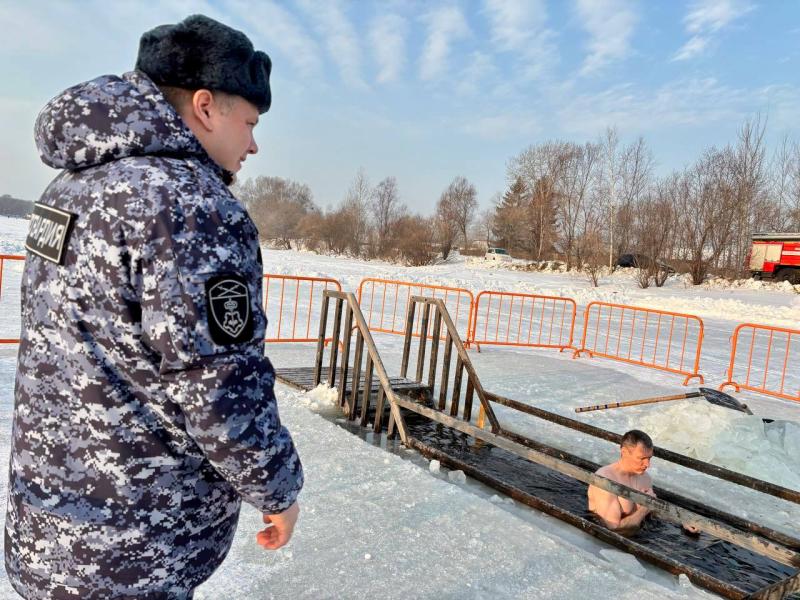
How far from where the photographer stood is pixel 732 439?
16.6ft

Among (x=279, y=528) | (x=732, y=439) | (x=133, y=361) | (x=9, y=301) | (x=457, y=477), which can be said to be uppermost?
(x=133, y=361)

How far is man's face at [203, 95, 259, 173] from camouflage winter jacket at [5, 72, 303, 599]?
44mm

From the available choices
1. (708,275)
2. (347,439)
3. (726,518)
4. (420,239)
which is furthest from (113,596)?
(420,239)

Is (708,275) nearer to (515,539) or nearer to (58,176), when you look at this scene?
(515,539)

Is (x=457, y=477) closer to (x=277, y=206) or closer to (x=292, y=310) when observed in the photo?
(x=292, y=310)

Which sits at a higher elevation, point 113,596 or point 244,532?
point 113,596

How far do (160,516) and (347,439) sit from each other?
135 inches

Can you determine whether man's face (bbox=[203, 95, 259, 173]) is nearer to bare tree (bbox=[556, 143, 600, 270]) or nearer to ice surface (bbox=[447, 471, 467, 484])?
ice surface (bbox=[447, 471, 467, 484])

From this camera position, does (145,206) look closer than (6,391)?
Yes

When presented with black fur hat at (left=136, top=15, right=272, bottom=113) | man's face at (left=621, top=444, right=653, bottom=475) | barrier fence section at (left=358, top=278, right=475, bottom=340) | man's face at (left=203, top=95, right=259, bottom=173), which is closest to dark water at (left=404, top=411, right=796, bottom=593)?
man's face at (left=621, top=444, right=653, bottom=475)

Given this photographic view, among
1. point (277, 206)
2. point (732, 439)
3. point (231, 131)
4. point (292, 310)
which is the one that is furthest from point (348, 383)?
Answer: point (277, 206)

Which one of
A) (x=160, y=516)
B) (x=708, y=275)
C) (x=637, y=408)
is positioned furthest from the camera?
(x=708, y=275)

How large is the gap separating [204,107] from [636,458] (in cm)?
360

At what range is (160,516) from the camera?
1.18m
